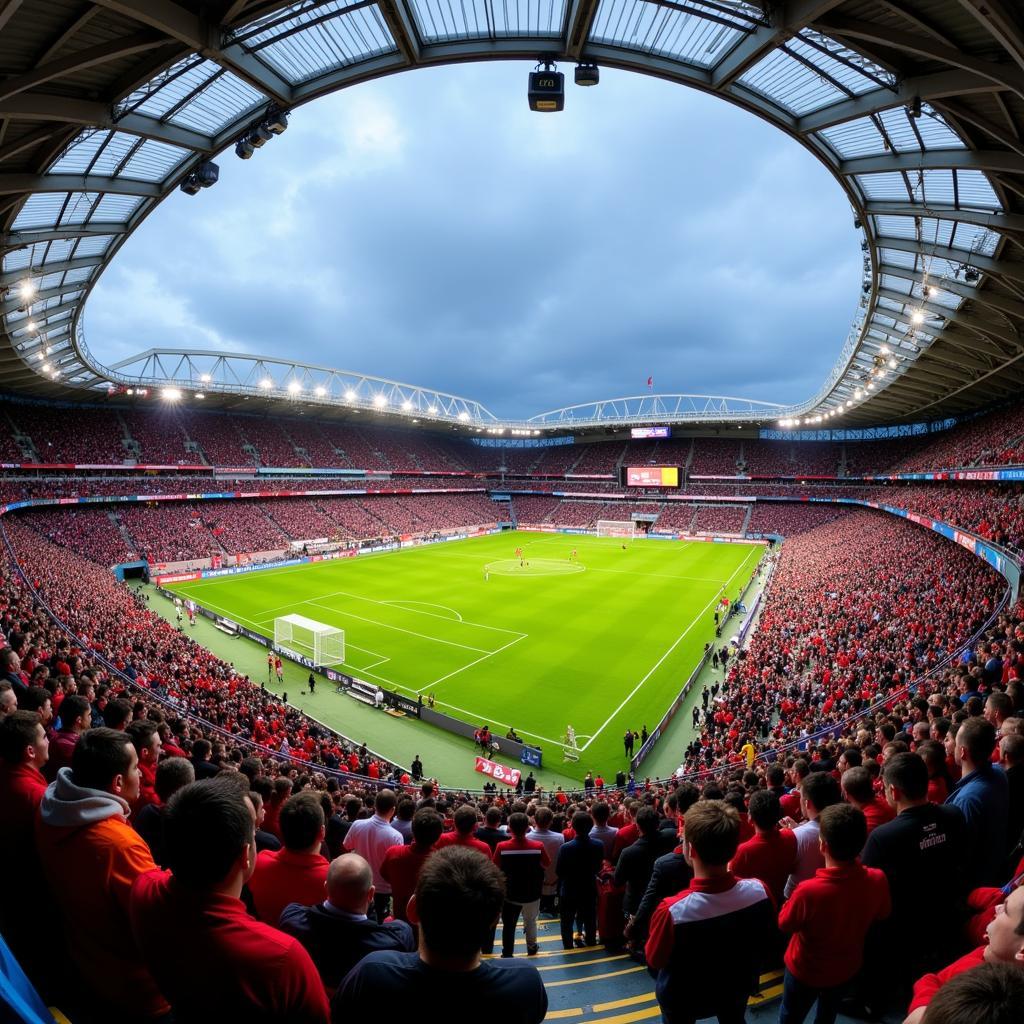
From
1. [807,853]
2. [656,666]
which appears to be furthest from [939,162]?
[656,666]

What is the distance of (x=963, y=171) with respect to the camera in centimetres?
1458

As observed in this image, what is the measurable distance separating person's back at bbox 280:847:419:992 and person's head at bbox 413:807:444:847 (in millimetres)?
1976

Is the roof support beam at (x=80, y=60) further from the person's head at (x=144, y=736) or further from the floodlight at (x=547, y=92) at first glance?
the person's head at (x=144, y=736)

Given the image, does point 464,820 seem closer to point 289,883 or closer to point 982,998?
point 289,883

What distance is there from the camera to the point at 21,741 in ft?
11.8

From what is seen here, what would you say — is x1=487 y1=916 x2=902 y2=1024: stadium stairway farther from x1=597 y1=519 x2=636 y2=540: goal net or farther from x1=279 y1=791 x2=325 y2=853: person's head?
x1=597 y1=519 x2=636 y2=540: goal net

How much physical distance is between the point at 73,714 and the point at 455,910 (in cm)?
523

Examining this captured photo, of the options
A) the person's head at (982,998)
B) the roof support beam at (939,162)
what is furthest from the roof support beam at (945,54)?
the person's head at (982,998)

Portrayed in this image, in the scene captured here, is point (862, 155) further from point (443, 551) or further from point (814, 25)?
point (443, 551)

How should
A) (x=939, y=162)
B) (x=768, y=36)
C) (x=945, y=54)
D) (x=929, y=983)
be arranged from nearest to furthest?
(x=929, y=983), (x=945, y=54), (x=768, y=36), (x=939, y=162)

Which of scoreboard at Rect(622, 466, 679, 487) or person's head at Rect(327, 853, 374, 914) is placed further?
scoreboard at Rect(622, 466, 679, 487)

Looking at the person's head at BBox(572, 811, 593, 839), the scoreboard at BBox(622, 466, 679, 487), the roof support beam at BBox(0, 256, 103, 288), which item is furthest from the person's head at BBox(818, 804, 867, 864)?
the scoreboard at BBox(622, 466, 679, 487)

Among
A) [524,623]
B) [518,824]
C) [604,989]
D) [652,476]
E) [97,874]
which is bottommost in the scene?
[524,623]

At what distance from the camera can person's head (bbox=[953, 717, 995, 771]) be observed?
4.29m
